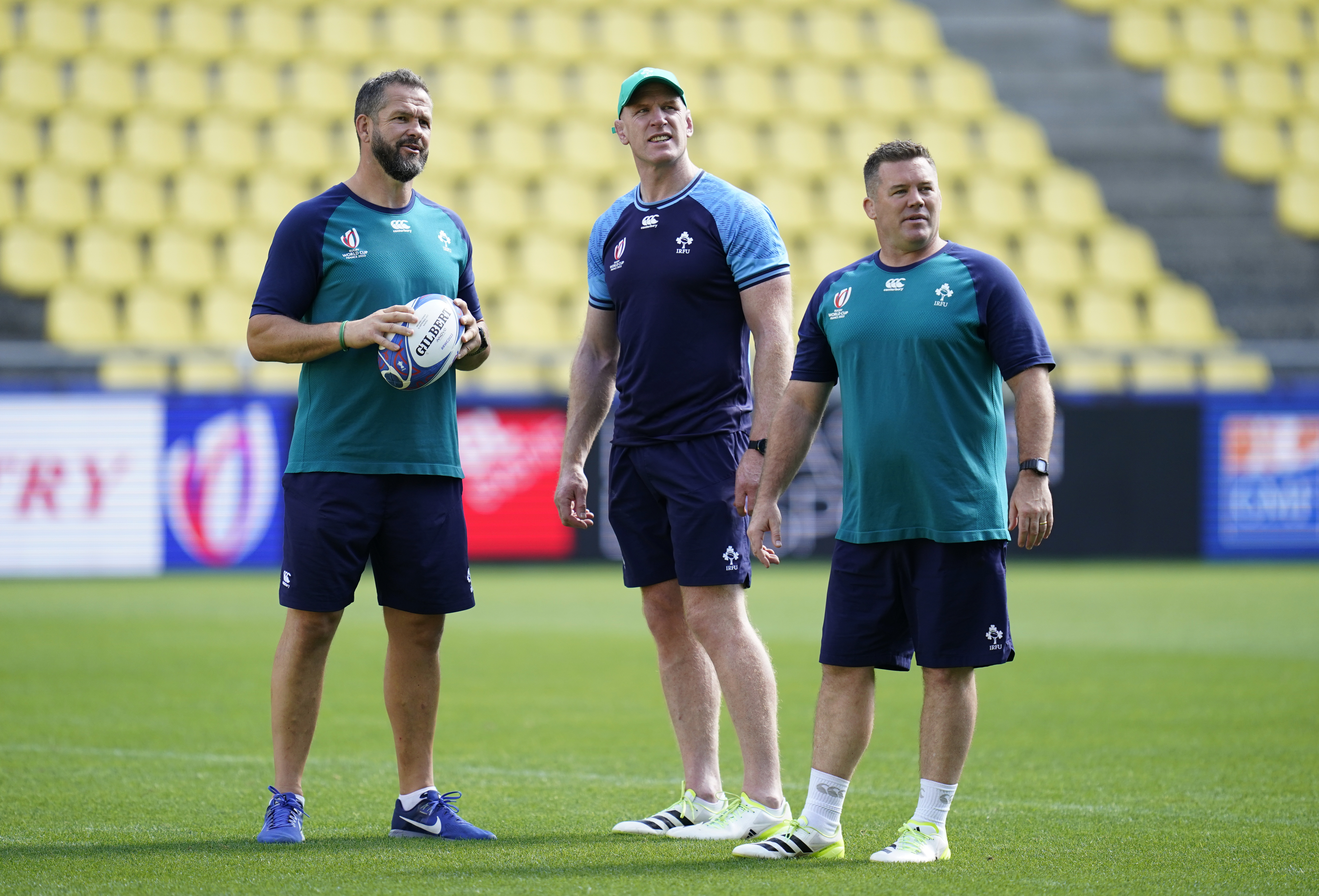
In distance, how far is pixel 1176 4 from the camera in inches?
899

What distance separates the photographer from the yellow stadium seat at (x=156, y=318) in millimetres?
17000

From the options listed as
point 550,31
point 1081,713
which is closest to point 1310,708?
point 1081,713

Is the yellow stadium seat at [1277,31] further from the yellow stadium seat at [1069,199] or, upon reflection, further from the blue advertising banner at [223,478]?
the blue advertising banner at [223,478]

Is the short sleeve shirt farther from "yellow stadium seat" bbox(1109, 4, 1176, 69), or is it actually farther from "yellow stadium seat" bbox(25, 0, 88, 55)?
"yellow stadium seat" bbox(1109, 4, 1176, 69)

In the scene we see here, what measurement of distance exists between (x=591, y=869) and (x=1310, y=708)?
4.70 meters

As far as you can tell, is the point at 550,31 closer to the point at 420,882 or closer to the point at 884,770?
the point at 884,770

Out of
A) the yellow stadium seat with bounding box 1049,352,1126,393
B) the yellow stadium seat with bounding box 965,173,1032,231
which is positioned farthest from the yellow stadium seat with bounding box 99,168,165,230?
the yellow stadium seat with bounding box 1049,352,1126,393

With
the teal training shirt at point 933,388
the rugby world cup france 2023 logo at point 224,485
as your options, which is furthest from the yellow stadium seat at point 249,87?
the teal training shirt at point 933,388

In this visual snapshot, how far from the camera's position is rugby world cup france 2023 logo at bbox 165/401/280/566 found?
14289 mm

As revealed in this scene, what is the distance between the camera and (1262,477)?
1600 centimetres

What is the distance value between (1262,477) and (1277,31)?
939 cm

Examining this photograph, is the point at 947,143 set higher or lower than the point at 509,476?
higher

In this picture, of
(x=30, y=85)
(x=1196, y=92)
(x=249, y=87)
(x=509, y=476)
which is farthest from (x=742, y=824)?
(x=1196, y=92)

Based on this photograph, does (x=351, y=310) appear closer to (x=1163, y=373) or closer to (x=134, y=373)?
(x=134, y=373)
